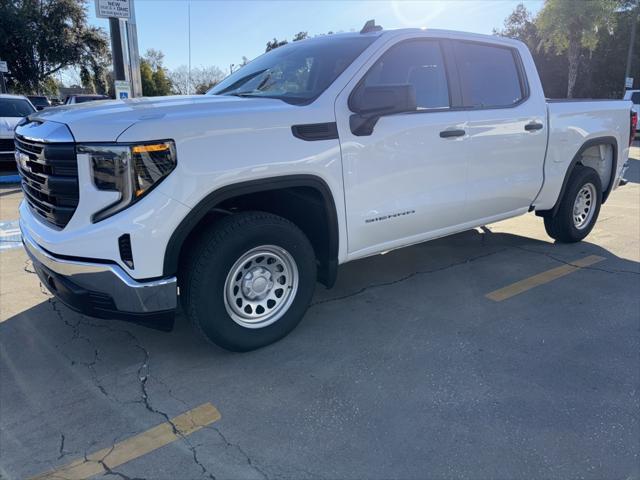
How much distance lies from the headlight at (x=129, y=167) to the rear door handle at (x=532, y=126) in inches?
132

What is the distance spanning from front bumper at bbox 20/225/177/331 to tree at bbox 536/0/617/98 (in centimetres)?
2959

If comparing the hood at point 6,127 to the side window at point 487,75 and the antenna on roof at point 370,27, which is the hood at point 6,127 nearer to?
the antenna on roof at point 370,27

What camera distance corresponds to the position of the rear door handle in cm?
476

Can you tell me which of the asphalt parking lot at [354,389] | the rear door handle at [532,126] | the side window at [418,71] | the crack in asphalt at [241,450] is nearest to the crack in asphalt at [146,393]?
the asphalt parking lot at [354,389]

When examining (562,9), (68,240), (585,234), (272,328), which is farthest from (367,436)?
(562,9)

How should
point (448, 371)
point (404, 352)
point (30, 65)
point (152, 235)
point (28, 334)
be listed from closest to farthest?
point (152, 235) → point (448, 371) → point (404, 352) → point (28, 334) → point (30, 65)

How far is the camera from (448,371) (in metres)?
3.24

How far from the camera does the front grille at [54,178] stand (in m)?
2.81

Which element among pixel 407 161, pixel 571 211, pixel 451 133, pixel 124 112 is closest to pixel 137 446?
pixel 124 112

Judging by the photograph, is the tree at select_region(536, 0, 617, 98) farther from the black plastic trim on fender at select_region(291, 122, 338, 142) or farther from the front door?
the black plastic trim on fender at select_region(291, 122, 338, 142)

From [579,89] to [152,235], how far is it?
39.3m

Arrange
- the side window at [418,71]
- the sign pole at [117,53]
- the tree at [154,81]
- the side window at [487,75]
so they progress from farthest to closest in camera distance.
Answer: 1. the tree at [154,81]
2. the sign pole at [117,53]
3. the side window at [487,75]
4. the side window at [418,71]

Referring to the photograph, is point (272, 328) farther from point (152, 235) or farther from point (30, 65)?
point (30, 65)

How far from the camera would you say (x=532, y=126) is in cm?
480
